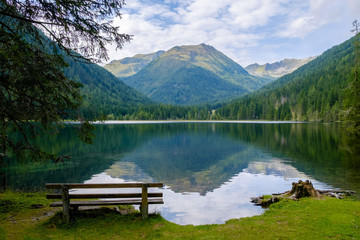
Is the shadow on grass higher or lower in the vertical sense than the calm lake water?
higher

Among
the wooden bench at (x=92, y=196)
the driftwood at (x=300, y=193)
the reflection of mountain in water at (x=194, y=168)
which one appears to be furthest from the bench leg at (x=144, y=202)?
the reflection of mountain in water at (x=194, y=168)

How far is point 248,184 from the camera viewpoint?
85.9 feet

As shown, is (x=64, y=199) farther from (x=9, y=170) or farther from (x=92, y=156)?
(x=92, y=156)

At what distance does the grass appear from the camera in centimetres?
1027

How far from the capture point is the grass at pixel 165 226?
1027 centimetres

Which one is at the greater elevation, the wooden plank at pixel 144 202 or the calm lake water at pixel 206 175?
the wooden plank at pixel 144 202

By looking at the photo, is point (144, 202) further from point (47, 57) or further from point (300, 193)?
point (300, 193)

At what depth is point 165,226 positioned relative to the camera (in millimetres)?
11453

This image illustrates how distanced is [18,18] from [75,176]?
22723mm

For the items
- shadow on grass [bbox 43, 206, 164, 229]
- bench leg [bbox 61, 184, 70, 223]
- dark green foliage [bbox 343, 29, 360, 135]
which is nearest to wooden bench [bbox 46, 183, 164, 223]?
bench leg [bbox 61, 184, 70, 223]

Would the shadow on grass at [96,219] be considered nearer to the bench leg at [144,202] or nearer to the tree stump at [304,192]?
the bench leg at [144,202]

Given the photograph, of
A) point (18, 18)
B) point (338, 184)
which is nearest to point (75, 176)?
point (18, 18)

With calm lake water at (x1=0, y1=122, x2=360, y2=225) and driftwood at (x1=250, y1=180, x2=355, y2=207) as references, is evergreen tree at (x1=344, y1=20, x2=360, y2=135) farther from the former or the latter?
driftwood at (x1=250, y1=180, x2=355, y2=207)

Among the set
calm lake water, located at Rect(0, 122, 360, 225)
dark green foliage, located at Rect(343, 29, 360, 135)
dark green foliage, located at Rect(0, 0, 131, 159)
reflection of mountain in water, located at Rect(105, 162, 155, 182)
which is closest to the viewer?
dark green foliage, located at Rect(0, 0, 131, 159)
